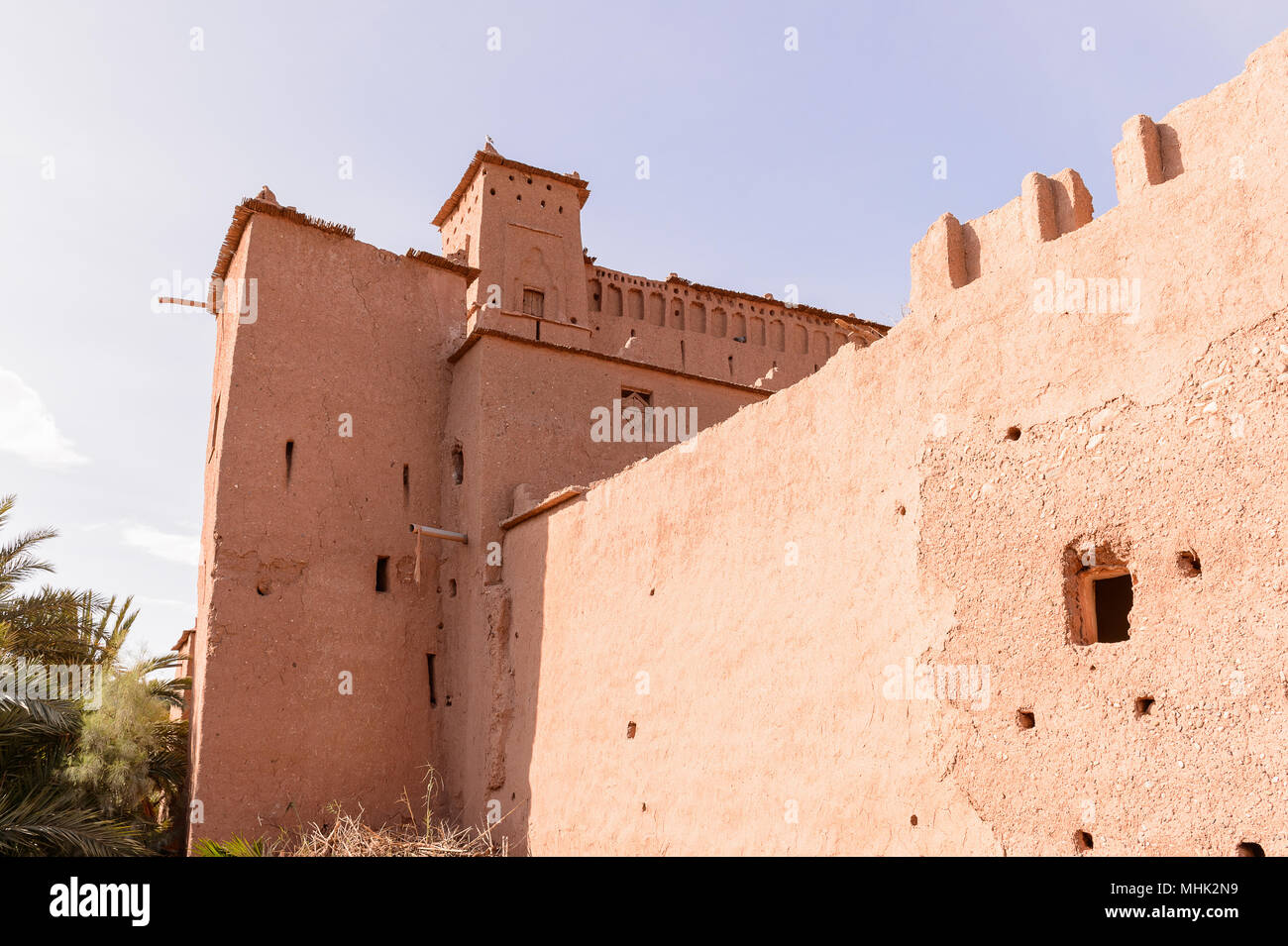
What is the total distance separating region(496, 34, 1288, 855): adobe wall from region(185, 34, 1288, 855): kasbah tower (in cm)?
2

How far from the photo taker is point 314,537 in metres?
14.1

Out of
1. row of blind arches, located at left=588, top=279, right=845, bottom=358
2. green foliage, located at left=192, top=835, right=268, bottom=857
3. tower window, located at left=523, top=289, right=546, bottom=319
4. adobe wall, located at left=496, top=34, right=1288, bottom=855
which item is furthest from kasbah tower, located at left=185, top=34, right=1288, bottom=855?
row of blind arches, located at left=588, top=279, right=845, bottom=358

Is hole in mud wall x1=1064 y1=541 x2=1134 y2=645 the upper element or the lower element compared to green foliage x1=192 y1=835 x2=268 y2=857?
upper

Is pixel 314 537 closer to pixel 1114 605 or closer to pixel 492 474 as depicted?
pixel 492 474

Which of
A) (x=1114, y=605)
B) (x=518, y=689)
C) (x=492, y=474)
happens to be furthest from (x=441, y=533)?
(x=1114, y=605)

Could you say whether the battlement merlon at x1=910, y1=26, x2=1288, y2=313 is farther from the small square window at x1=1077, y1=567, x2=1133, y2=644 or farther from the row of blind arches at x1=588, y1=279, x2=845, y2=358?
the row of blind arches at x1=588, y1=279, x2=845, y2=358

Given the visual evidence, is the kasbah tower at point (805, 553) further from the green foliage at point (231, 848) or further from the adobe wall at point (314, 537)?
the green foliage at point (231, 848)

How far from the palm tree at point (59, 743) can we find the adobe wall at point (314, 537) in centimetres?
101

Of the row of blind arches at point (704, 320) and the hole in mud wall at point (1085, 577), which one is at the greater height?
the row of blind arches at point (704, 320)

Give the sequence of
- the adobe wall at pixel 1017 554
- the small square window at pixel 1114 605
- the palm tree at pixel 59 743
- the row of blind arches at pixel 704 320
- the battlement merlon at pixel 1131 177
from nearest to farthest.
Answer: the adobe wall at pixel 1017 554
the battlement merlon at pixel 1131 177
the small square window at pixel 1114 605
the palm tree at pixel 59 743
the row of blind arches at pixel 704 320

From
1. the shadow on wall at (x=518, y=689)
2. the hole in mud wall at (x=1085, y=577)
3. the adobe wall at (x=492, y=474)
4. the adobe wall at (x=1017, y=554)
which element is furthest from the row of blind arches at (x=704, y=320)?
the hole in mud wall at (x=1085, y=577)

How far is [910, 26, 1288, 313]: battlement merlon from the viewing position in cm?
621

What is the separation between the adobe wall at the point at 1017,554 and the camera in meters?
5.78

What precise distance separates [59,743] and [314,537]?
380cm
